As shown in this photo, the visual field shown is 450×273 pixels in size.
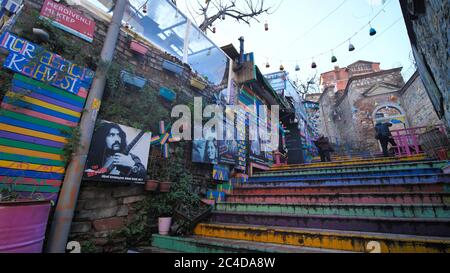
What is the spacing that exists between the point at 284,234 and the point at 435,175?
3.03m

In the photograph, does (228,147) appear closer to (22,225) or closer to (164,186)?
(164,186)

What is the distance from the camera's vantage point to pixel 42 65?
276cm

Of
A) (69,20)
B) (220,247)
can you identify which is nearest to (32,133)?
(69,20)

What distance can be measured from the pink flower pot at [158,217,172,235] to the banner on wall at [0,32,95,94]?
2.54 m

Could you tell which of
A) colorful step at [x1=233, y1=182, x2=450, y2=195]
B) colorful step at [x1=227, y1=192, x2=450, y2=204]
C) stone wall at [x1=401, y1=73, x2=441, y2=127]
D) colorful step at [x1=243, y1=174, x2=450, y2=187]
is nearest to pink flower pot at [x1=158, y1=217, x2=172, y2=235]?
colorful step at [x1=227, y1=192, x2=450, y2=204]

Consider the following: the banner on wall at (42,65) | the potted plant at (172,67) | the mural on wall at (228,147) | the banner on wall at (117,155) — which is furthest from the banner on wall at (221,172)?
the banner on wall at (42,65)

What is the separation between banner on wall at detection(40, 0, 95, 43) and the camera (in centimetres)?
301

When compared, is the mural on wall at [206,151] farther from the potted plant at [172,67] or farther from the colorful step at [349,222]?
the potted plant at [172,67]

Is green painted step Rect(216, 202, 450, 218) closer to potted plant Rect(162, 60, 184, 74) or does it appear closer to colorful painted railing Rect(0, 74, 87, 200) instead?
colorful painted railing Rect(0, 74, 87, 200)

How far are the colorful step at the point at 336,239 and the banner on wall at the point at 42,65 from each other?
3252 millimetres

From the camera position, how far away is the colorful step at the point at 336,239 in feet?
6.62

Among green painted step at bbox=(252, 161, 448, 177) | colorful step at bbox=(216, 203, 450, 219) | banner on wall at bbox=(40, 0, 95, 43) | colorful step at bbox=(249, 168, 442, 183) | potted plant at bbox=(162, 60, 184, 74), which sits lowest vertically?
colorful step at bbox=(216, 203, 450, 219)

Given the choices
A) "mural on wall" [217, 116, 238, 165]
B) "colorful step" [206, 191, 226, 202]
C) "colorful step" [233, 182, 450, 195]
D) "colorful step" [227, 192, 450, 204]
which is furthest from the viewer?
"mural on wall" [217, 116, 238, 165]
